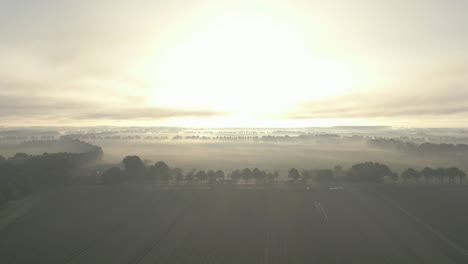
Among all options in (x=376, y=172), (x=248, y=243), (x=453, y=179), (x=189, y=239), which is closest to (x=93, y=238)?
(x=189, y=239)

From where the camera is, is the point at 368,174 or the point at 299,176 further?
the point at 299,176

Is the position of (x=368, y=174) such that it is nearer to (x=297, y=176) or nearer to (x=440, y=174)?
(x=440, y=174)

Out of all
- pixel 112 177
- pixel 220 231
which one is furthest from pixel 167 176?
pixel 220 231

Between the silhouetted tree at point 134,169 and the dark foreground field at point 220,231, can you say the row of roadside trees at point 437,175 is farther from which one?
the silhouetted tree at point 134,169

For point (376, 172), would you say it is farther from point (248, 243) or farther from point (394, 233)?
point (248, 243)

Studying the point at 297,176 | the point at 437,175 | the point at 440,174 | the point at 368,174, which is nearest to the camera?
the point at 440,174

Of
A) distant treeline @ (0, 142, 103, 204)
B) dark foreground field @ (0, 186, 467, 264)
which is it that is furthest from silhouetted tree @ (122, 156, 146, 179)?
distant treeline @ (0, 142, 103, 204)

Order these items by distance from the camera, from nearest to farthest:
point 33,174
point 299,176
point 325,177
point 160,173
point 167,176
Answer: point 33,174, point 325,177, point 167,176, point 299,176, point 160,173

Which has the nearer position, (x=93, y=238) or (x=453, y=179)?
(x=93, y=238)
